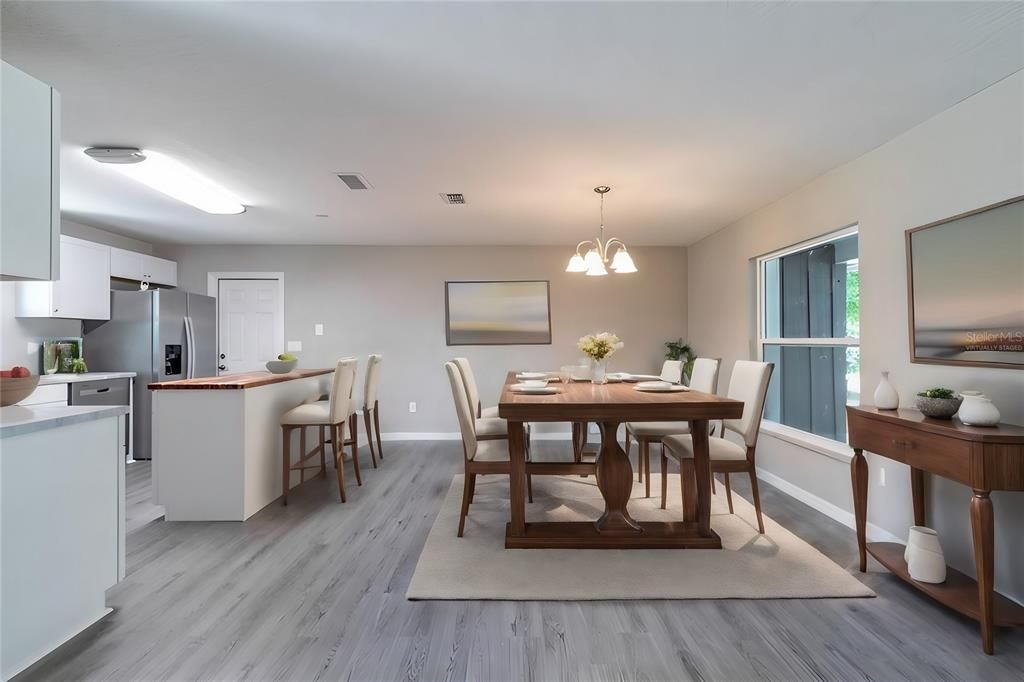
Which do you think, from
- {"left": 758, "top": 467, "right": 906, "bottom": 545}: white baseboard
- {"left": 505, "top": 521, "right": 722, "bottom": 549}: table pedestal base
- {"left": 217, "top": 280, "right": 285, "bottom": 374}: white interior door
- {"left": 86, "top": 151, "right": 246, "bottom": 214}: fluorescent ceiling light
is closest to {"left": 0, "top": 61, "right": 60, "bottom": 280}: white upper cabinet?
{"left": 86, "top": 151, "right": 246, "bottom": 214}: fluorescent ceiling light

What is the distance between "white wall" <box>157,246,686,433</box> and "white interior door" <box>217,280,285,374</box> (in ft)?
0.58

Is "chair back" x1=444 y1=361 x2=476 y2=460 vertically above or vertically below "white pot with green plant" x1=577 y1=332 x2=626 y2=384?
below

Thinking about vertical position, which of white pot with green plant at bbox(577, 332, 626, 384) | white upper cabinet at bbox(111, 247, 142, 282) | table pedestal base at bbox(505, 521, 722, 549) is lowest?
table pedestal base at bbox(505, 521, 722, 549)

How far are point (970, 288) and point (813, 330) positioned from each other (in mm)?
1453

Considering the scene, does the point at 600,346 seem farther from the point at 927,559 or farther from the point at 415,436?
the point at 415,436

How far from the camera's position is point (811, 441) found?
345 centimetres

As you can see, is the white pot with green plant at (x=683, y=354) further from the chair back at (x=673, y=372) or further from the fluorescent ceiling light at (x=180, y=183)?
the fluorescent ceiling light at (x=180, y=183)

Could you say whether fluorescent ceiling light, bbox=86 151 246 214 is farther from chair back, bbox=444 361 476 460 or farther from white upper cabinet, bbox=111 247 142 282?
chair back, bbox=444 361 476 460

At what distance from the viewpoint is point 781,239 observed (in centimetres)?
379

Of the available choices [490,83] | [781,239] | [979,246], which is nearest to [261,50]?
[490,83]

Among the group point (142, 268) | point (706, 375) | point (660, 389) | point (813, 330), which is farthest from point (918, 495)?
point (142, 268)

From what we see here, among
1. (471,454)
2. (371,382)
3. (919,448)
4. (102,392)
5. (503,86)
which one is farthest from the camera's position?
(371,382)

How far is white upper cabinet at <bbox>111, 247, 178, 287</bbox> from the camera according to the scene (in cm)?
475

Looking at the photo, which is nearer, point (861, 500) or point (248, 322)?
point (861, 500)
